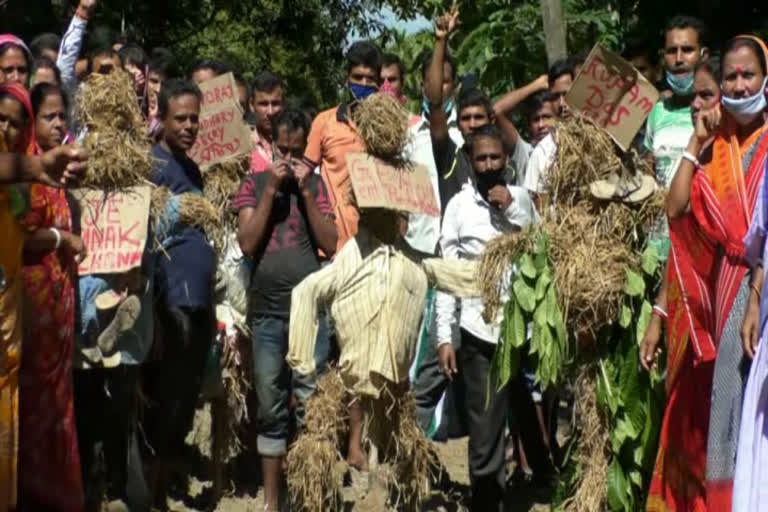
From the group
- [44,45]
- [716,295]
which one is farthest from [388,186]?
[44,45]

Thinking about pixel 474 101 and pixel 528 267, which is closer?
pixel 528 267

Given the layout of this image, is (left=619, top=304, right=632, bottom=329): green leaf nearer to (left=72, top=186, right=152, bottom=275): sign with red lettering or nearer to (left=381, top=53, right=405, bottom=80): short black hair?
(left=72, top=186, right=152, bottom=275): sign with red lettering

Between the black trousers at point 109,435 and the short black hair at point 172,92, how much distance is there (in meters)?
1.33

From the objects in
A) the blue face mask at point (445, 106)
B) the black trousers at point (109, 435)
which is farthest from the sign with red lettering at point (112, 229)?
the blue face mask at point (445, 106)

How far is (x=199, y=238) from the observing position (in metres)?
7.74

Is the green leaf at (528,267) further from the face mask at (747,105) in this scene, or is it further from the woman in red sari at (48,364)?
the woman in red sari at (48,364)

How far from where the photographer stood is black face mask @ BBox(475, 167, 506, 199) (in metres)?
7.76

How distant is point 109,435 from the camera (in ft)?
24.1

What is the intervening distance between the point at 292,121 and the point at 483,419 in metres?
1.72

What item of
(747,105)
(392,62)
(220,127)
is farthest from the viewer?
(392,62)

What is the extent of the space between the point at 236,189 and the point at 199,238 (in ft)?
2.43

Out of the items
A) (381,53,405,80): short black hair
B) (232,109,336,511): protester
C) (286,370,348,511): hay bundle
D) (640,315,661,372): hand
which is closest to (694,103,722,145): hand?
(640,315,661,372): hand

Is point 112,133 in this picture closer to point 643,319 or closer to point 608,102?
point 608,102

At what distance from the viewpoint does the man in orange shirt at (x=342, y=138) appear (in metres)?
8.45
